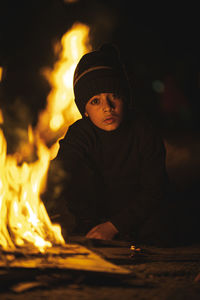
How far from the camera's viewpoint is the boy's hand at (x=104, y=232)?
2.52 m

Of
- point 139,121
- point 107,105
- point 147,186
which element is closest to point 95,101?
point 107,105

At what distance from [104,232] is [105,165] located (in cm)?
59

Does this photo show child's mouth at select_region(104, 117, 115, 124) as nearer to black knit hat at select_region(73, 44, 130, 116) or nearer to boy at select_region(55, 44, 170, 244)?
boy at select_region(55, 44, 170, 244)

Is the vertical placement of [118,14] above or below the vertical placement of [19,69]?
above

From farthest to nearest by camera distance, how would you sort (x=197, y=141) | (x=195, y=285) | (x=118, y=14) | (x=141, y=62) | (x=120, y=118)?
(x=141, y=62) → (x=118, y=14) → (x=197, y=141) → (x=120, y=118) → (x=195, y=285)

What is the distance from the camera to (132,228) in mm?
2670

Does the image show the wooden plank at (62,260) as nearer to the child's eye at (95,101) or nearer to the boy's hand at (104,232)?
the boy's hand at (104,232)

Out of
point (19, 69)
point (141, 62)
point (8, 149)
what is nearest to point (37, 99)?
point (19, 69)

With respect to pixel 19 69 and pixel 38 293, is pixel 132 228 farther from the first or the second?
pixel 19 69

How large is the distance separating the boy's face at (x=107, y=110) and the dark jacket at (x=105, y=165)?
4.3 inches

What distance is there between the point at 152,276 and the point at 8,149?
2374 mm

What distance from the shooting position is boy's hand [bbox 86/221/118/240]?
8.26 ft

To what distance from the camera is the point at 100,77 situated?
280cm

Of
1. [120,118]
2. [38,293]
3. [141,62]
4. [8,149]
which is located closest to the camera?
[38,293]
